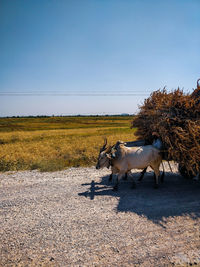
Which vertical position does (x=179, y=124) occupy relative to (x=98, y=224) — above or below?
above

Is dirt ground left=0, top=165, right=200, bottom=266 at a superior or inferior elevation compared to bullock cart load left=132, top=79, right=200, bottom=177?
inferior

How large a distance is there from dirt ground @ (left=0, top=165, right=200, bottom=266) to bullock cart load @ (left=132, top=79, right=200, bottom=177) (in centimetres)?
151

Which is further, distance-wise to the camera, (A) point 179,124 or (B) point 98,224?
(A) point 179,124

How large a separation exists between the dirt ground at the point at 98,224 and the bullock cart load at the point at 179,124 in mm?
1507

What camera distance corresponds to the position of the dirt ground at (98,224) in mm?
3759

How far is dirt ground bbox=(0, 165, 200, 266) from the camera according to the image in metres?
3.76

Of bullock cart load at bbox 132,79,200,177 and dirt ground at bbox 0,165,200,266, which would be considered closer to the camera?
dirt ground at bbox 0,165,200,266

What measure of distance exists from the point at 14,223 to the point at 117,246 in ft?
9.09

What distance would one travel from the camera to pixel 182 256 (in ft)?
12.3

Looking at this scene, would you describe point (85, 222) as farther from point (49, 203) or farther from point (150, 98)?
point (150, 98)

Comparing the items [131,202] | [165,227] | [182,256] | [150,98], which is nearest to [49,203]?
[131,202]

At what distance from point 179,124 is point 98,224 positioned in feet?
13.8

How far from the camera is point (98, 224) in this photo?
4.89 metres

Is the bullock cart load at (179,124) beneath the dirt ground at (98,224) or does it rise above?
above
